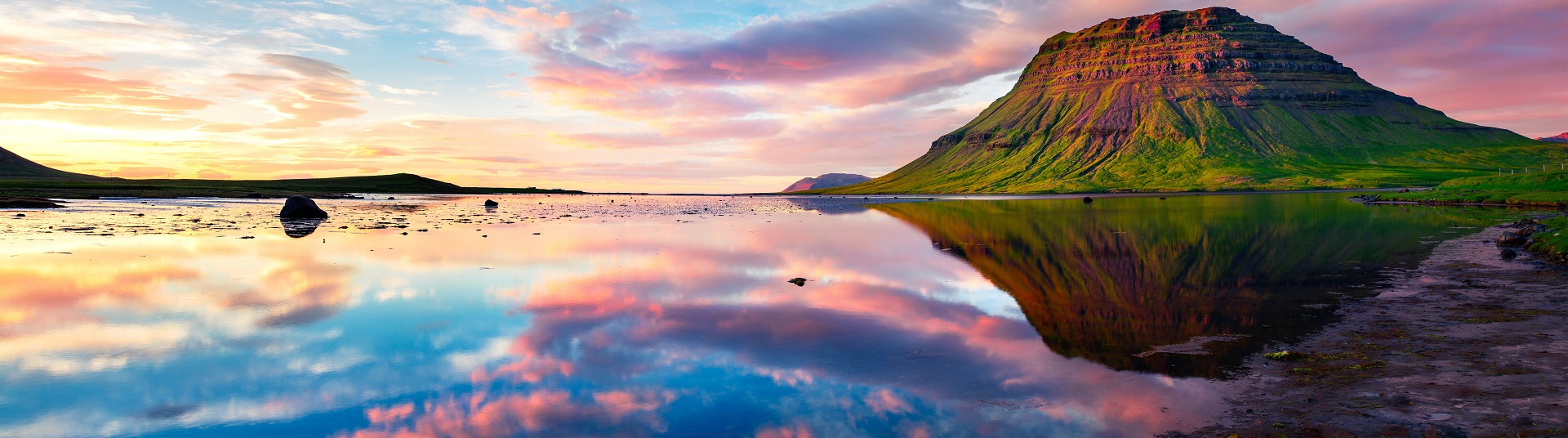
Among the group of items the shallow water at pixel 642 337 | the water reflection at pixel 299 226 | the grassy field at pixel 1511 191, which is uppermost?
the grassy field at pixel 1511 191

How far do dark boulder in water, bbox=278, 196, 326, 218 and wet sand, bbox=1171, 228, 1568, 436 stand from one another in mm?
68822

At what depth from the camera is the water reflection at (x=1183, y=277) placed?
526 inches

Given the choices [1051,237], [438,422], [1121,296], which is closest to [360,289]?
[438,422]

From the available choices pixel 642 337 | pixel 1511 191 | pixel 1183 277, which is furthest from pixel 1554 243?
pixel 1511 191

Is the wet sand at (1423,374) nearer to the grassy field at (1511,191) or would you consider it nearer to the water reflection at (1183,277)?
the water reflection at (1183,277)

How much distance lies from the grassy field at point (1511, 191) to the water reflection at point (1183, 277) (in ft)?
60.6

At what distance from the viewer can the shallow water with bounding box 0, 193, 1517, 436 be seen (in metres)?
9.17

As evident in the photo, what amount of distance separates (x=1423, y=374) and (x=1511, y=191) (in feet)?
253

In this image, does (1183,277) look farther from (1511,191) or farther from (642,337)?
(1511,191)

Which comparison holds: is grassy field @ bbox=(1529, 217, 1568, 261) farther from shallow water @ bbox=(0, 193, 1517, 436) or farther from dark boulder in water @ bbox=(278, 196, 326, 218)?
dark boulder in water @ bbox=(278, 196, 326, 218)

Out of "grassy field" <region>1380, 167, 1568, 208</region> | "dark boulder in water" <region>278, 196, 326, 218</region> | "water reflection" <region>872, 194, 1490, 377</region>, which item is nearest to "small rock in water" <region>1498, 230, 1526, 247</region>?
"water reflection" <region>872, 194, 1490, 377</region>

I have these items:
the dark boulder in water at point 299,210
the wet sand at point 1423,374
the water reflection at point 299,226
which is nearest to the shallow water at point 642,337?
the wet sand at point 1423,374

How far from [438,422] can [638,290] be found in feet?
36.4

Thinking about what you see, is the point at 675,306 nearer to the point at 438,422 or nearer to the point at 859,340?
the point at 859,340
